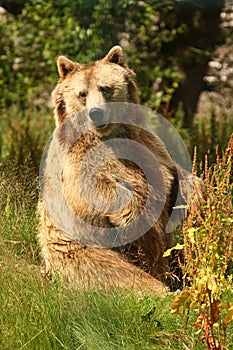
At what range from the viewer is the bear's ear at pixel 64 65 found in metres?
6.21

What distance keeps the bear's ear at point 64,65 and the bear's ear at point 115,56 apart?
282 mm

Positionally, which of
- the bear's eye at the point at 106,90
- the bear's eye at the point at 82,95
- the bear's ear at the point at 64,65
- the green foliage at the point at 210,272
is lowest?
the green foliage at the point at 210,272

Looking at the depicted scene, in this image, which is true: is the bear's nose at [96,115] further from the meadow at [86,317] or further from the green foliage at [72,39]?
the green foliage at [72,39]

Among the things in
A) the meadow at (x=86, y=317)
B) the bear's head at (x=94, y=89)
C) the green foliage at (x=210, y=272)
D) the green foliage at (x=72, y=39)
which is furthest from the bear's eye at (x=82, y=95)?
the green foliage at (x=72, y=39)

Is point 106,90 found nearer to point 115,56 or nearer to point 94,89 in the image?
point 94,89

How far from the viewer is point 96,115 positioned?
597 centimetres

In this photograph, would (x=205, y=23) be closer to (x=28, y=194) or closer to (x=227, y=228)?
(x=28, y=194)

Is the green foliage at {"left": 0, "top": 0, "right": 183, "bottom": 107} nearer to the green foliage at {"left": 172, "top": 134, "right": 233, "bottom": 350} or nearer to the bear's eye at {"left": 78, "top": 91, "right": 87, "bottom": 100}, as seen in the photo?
the bear's eye at {"left": 78, "top": 91, "right": 87, "bottom": 100}

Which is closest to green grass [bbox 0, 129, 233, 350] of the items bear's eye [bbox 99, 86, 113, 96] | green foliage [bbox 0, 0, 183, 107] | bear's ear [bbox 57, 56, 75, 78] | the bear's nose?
the bear's nose

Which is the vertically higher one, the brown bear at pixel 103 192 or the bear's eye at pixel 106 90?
the bear's eye at pixel 106 90

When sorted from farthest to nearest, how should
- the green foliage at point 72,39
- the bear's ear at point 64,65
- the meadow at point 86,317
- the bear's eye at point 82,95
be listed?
the green foliage at point 72,39 < the bear's ear at point 64,65 < the bear's eye at point 82,95 < the meadow at point 86,317

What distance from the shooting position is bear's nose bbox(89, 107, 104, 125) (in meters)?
5.93

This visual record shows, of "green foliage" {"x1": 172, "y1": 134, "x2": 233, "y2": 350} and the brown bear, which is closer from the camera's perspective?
"green foliage" {"x1": 172, "y1": 134, "x2": 233, "y2": 350}

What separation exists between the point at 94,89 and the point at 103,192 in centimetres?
85
